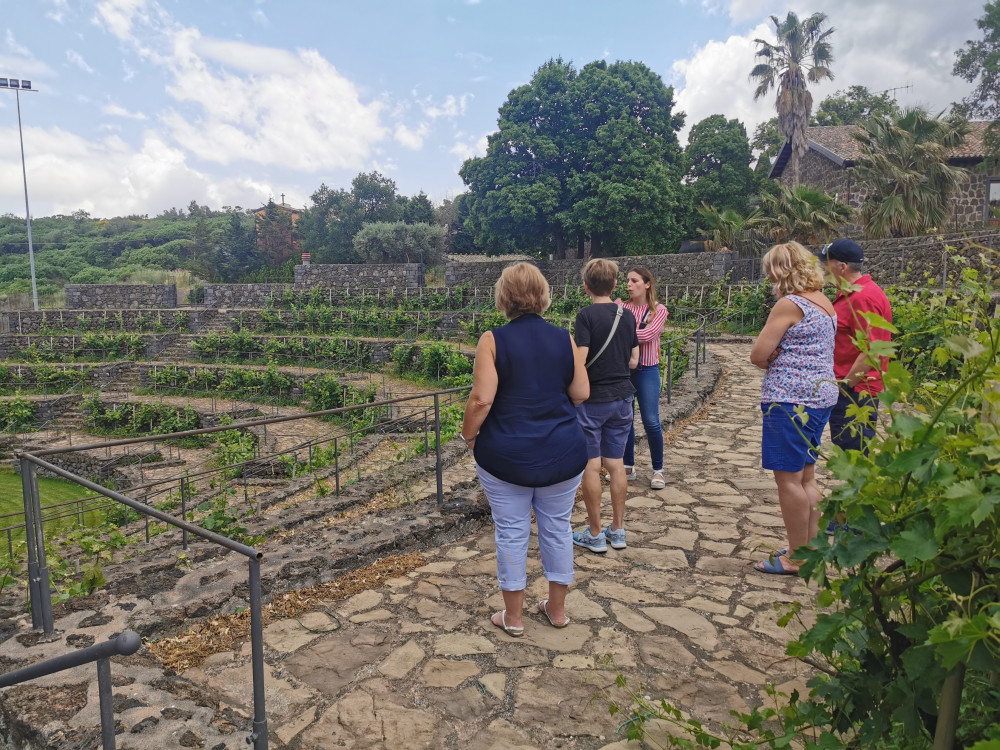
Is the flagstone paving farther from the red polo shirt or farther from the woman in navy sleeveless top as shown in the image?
the red polo shirt

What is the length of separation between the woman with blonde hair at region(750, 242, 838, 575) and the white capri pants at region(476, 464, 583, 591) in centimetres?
108

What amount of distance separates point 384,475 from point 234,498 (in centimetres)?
277

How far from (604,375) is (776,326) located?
930 mm

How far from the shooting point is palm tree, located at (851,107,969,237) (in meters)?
18.2

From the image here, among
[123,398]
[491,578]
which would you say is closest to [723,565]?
[491,578]

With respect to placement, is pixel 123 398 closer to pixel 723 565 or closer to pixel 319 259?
pixel 723 565

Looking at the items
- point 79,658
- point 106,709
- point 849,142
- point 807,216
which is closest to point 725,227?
point 807,216

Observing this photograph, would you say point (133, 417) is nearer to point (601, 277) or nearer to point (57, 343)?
point (57, 343)

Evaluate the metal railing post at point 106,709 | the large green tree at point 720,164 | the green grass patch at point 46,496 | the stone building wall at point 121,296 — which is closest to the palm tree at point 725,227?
the large green tree at point 720,164

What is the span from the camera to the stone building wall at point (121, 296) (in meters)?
29.6

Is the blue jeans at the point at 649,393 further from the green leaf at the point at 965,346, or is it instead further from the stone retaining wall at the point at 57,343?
the stone retaining wall at the point at 57,343

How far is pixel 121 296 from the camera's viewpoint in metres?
29.8

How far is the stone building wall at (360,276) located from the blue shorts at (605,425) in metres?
24.7

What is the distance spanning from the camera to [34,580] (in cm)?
295
